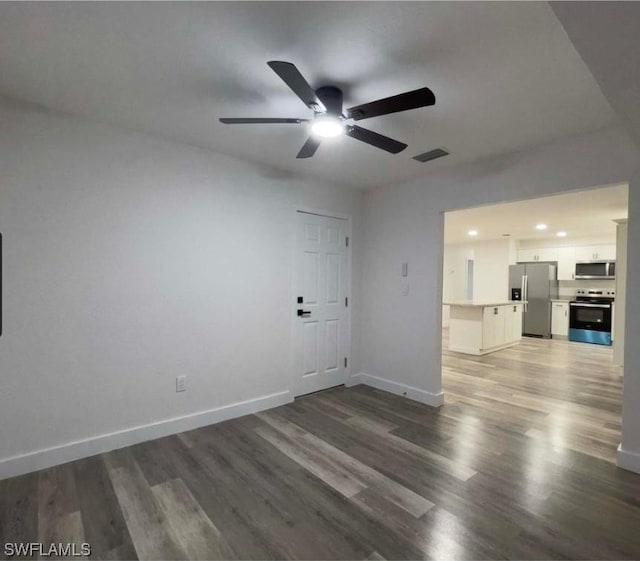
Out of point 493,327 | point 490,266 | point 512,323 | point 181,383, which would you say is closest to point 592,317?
point 512,323

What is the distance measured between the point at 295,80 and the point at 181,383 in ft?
8.28

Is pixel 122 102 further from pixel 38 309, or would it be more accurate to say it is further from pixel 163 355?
pixel 163 355

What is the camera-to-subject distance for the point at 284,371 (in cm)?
362

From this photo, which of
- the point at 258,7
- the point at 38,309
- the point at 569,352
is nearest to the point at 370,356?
the point at 38,309

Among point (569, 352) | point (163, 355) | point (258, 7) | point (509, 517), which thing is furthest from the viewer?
point (569, 352)

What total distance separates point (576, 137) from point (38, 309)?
414 cm

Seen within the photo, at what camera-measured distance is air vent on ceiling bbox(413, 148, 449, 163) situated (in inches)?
116

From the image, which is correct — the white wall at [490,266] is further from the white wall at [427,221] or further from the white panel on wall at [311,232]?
the white panel on wall at [311,232]

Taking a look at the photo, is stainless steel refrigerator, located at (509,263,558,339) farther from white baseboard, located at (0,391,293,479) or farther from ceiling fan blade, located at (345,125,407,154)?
ceiling fan blade, located at (345,125,407,154)

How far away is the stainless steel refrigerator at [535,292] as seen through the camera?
7.58 meters

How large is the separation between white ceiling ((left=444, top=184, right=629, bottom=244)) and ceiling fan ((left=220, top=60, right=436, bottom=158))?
237 cm

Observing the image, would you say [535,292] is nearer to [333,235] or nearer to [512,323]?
[512,323]

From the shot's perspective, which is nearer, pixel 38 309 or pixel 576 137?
pixel 38 309
